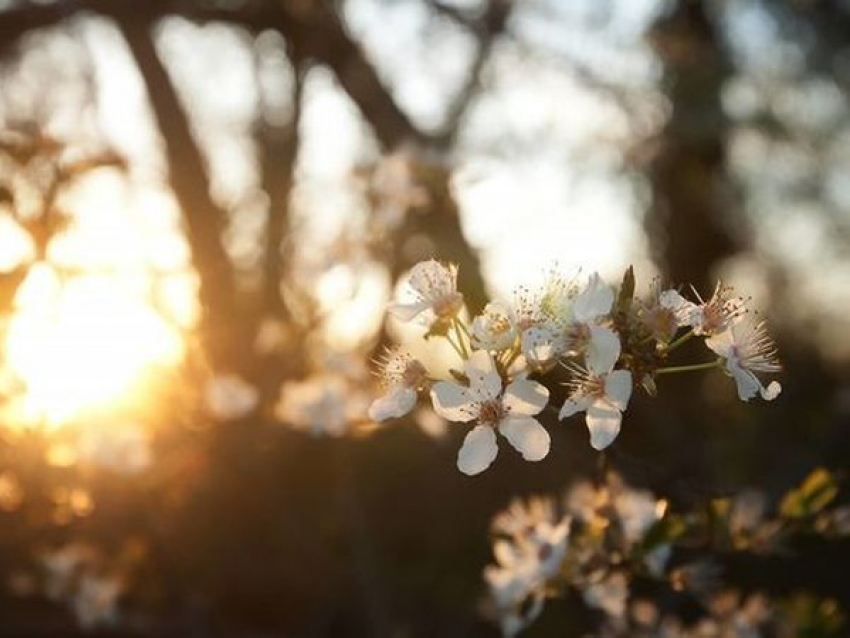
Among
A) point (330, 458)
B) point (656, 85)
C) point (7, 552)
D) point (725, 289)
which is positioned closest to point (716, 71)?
point (656, 85)

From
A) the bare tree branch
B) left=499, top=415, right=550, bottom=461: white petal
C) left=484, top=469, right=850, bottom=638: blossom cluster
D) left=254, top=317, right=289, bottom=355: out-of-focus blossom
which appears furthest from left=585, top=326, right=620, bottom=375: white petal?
left=254, top=317, right=289, bottom=355: out-of-focus blossom

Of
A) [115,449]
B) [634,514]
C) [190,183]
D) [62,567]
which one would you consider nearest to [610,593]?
[634,514]

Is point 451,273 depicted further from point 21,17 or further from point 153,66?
point 153,66

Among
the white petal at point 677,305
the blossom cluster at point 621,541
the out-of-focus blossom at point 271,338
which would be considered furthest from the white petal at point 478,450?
the out-of-focus blossom at point 271,338

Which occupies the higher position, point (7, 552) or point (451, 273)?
point (451, 273)

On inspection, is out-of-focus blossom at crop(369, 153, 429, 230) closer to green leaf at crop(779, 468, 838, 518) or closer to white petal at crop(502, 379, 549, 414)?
green leaf at crop(779, 468, 838, 518)

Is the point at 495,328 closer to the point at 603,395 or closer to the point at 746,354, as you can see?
the point at 603,395
